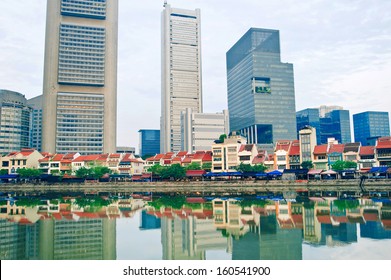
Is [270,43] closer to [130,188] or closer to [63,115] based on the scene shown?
[63,115]

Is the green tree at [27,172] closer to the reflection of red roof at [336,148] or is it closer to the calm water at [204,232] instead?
the calm water at [204,232]

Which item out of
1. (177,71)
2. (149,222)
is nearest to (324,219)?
(149,222)

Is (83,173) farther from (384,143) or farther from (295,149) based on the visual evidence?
(384,143)

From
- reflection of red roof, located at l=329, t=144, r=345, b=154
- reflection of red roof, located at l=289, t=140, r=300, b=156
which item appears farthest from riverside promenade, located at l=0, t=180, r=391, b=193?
reflection of red roof, located at l=289, t=140, r=300, b=156

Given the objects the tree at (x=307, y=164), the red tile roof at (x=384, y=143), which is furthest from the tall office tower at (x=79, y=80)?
the red tile roof at (x=384, y=143)

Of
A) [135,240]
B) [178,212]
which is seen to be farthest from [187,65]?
[135,240]
